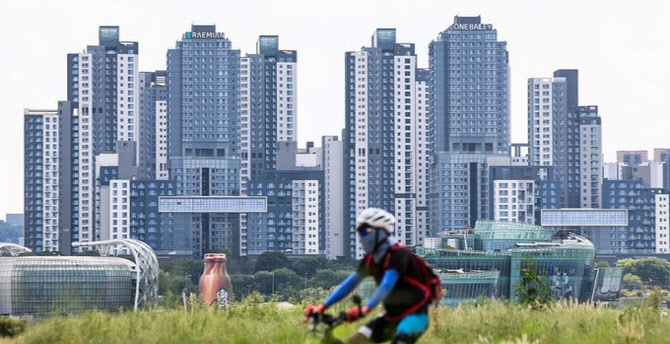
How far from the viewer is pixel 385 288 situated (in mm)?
12156

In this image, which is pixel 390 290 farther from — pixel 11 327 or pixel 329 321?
pixel 11 327

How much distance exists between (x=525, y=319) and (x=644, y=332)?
2174 millimetres

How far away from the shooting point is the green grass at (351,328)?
16.8 metres

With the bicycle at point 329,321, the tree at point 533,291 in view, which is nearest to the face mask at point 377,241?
the bicycle at point 329,321

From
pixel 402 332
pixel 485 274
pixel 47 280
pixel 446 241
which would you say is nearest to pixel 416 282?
pixel 402 332

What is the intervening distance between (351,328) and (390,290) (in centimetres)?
565

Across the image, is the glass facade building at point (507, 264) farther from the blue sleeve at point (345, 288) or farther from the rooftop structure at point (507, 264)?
the blue sleeve at point (345, 288)

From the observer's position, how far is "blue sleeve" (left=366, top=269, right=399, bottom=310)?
12.1 m

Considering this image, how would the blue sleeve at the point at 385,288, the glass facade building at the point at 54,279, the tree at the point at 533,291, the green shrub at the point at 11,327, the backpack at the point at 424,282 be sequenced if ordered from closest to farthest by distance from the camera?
the blue sleeve at the point at 385,288 → the backpack at the point at 424,282 → the green shrub at the point at 11,327 → the tree at the point at 533,291 → the glass facade building at the point at 54,279

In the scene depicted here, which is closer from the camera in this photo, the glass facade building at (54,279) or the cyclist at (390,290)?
the cyclist at (390,290)

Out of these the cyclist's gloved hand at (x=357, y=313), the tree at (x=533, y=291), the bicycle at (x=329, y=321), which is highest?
the cyclist's gloved hand at (x=357, y=313)

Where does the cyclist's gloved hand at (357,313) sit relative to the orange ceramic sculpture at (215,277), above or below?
above

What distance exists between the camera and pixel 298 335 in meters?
17.5

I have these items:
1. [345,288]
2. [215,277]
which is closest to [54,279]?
[215,277]
